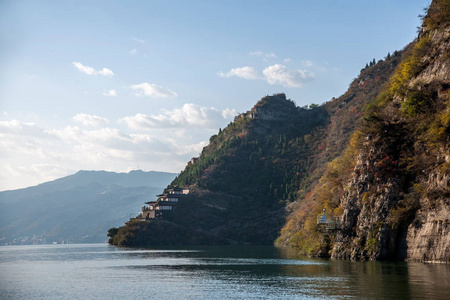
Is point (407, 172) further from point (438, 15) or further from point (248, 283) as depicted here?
point (248, 283)

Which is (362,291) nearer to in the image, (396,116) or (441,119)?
(441,119)

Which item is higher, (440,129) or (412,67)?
(412,67)

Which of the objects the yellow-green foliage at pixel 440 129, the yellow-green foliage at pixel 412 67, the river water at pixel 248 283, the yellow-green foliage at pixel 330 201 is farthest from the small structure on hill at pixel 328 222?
the yellow-green foliage at pixel 412 67

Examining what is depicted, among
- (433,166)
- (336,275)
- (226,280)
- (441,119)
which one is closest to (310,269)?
(336,275)

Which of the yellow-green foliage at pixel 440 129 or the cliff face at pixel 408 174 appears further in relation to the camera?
the yellow-green foliage at pixel 440 129

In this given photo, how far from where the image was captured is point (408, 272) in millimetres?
64625

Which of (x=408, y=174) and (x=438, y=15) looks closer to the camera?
(x=408, y=174)

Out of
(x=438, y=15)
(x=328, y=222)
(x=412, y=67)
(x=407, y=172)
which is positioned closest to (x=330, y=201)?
(x=328, y=222)

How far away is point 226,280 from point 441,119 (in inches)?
1613

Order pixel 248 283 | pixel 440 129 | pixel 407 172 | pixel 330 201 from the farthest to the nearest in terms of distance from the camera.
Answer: pixel 330 201, pixel 407 172, pixel 440 129, pixel 248 283

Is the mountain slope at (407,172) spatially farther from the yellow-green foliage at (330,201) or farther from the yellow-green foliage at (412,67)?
the yellow-green foliage at (330,201)

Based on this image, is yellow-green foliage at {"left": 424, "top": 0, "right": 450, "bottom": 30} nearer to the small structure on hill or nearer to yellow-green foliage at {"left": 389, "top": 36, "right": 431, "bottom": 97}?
yellow-green foliage at {"left": 389, "top": 36, "right": 431, "bottom": 97}

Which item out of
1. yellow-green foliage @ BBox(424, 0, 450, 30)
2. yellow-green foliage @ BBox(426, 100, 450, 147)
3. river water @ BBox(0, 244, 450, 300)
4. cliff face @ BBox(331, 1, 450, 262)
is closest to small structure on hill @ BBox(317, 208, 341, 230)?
cliff face @ BBox(331, 1, 450, 262)

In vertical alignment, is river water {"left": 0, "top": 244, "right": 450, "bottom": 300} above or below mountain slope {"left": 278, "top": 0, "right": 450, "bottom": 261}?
below
